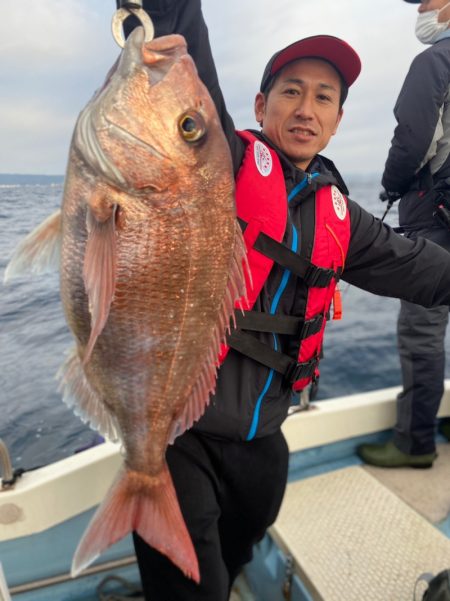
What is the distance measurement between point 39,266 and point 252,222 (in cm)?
85

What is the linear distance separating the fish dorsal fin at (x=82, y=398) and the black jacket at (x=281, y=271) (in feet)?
1.47

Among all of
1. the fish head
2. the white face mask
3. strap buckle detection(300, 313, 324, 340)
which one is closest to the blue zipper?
strap buckle detection(300, 313, 324, 340)

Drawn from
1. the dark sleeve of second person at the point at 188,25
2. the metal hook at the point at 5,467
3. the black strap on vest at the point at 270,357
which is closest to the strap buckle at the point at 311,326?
the black strap on vest at the point at 270,357

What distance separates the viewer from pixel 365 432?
3.95 metres

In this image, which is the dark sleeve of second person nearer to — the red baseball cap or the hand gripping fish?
the hand gripping fish

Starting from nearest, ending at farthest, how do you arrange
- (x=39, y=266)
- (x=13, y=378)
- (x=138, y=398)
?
1. (x=39, y=266)
2. (x=138, y=398)
3. (x=13, y=378)

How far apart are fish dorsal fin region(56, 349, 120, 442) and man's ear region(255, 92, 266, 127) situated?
1568 millimetres

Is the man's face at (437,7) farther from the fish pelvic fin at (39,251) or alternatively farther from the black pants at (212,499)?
the fish pelvic fin at (39,251)

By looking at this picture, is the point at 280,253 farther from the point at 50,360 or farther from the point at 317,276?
the point at 50,360

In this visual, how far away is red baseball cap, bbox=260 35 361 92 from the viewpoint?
202cm

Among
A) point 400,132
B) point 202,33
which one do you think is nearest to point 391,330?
point 400,132

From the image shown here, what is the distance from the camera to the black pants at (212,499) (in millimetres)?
1887

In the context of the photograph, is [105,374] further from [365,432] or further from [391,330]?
[391,330]

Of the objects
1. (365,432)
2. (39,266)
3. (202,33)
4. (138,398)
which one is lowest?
(365,432)
